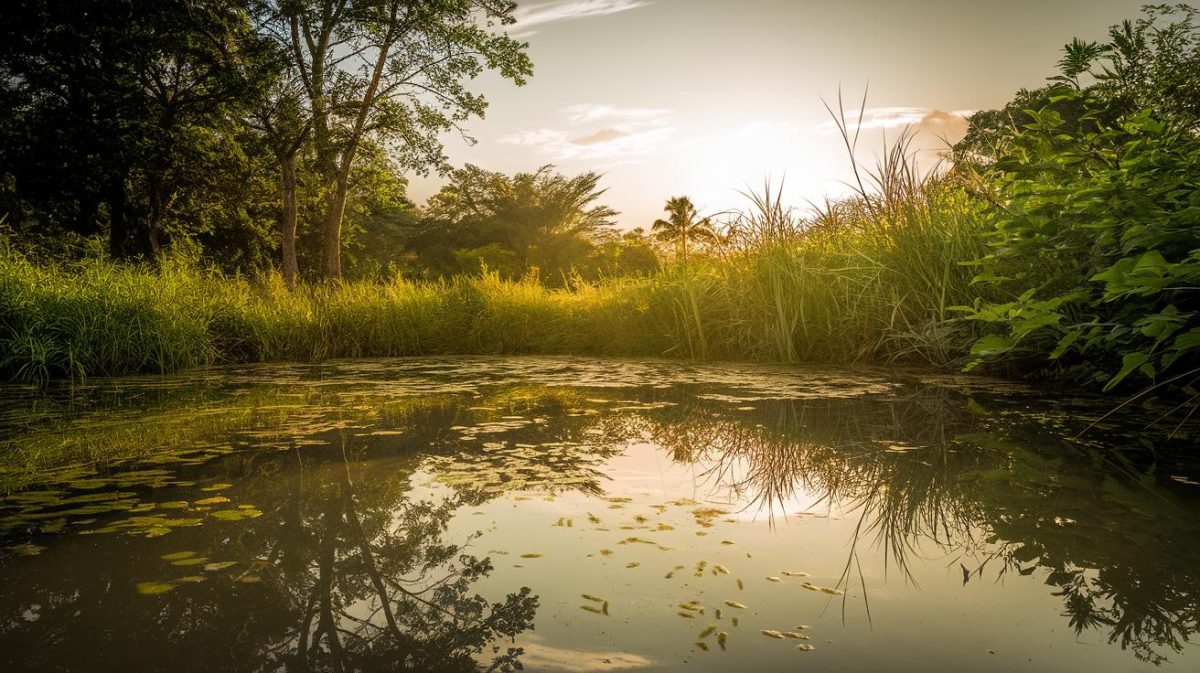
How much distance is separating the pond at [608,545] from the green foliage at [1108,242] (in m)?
0.47

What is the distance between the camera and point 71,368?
583 cm

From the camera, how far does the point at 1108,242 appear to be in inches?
102

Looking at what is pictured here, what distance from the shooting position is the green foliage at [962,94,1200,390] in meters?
2.04

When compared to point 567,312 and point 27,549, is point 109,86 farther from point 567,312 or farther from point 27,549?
point 27,549

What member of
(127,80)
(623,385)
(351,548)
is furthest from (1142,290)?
(127,80)

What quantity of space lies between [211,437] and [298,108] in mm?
14514

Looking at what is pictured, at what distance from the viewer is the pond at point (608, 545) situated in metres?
1.11

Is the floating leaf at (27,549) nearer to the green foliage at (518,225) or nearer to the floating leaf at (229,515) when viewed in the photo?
the floating leaf at (229,515)

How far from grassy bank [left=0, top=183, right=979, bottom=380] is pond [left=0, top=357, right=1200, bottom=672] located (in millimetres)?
2253

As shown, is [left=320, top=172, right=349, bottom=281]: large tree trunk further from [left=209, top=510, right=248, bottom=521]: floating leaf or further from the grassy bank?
[left=209, top=510, right=248, bottom=521]: floating leaf

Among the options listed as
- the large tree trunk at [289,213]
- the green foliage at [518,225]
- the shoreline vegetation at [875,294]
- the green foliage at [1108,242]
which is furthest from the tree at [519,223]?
the green foliage at [1108,242]

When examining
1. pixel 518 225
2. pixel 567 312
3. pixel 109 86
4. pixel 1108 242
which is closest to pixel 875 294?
pixel 1108 242

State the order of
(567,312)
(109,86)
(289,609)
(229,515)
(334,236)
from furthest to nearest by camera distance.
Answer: (334,236)
(109,86)
(567,312)
(229,515)
(289,609)

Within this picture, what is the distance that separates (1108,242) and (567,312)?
264 inches
